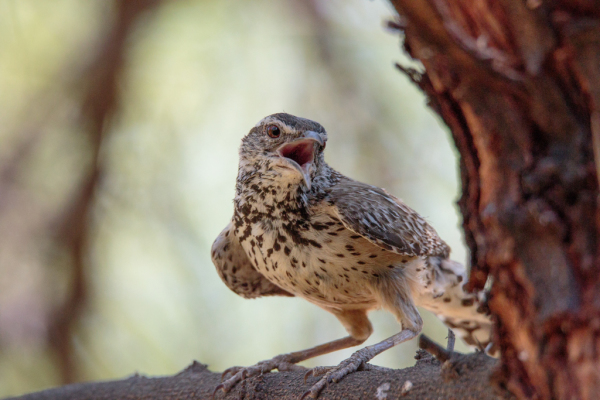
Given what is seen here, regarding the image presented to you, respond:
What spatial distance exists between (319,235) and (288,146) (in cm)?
60

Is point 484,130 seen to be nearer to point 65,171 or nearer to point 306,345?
point 306,345

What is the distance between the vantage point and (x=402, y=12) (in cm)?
164

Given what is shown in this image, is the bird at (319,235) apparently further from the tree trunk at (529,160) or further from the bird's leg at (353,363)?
the tree trunk at (529,160)

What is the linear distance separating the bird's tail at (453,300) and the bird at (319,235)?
0.55ft

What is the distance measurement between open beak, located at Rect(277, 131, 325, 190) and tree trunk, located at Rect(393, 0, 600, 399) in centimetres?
162

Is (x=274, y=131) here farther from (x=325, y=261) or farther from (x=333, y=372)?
(x=333, y=372)

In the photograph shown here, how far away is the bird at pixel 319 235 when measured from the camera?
3.19 m

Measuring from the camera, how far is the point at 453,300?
4.07 meters

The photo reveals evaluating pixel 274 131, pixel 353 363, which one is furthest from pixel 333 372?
pixel 274 131

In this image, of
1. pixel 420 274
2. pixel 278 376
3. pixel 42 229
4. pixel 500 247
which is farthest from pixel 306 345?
pixel 500 247

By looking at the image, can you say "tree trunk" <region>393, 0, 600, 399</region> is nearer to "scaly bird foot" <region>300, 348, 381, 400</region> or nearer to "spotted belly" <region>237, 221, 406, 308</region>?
"scaly bird foot" <region>300, 348, 381, 400</region>

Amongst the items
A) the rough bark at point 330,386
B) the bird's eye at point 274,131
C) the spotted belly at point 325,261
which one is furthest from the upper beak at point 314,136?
the rough bark at point 330,386

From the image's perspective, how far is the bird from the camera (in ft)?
10.5

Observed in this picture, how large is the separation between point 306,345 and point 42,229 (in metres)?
2.61
